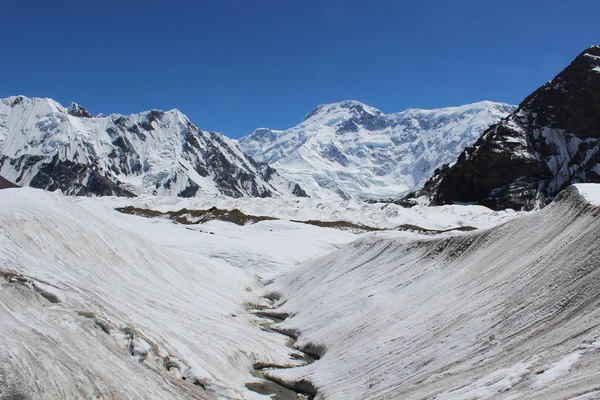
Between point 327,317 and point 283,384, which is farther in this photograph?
point 327,317

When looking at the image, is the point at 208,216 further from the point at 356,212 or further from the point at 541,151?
the point at 541,151

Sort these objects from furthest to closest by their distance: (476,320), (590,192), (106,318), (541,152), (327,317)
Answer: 1. (541,152)
2. (327,317)
3. (590,192)
4. (476,320)
5. (106,318)

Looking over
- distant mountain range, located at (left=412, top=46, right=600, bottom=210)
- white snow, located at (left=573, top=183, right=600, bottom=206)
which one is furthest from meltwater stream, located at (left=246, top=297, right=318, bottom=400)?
distant mountain range, located at (left=412, top=46, right=600, bottom=210)

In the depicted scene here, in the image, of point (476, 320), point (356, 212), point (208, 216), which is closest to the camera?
point (476, 320)

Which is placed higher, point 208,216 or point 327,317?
point 208,216

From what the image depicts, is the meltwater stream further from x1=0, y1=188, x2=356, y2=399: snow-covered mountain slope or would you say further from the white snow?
the white snow

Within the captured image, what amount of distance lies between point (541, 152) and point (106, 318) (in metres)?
158

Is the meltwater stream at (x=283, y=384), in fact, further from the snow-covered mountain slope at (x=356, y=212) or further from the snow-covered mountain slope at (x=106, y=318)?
the snow-covered mountain slope at (x=356, y=212)

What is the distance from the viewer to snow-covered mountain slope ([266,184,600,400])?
34.9 feet

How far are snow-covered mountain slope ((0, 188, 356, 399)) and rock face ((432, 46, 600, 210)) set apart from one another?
420ft

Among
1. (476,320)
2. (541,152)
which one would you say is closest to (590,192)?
(476,320)

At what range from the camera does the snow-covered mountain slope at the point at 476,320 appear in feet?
34.9

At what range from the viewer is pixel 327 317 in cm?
2442

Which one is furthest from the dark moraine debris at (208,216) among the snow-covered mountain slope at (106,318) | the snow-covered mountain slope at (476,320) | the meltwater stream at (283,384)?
the meltwater stream at (283,384)
